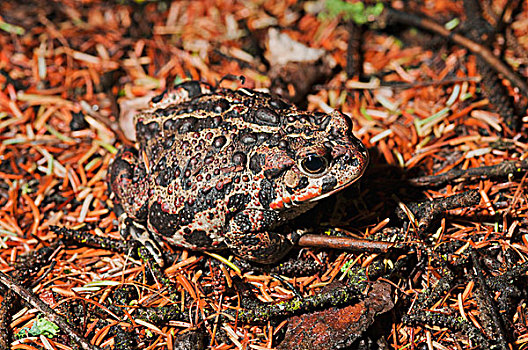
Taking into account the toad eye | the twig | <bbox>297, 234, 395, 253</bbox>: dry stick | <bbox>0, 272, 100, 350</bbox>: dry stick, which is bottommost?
<bbox>0, 272, 100, 350</bbox>: dry stick

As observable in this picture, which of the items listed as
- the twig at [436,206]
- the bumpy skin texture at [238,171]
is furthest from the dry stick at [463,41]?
the bumpy skin texture at [238,171]

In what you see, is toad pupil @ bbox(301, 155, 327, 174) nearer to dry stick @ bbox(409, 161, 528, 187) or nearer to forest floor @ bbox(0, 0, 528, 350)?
forest floor @ bbox(0, 0, 528, 350)

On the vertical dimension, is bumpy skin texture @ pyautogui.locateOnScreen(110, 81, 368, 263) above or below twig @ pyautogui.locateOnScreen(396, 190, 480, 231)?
above

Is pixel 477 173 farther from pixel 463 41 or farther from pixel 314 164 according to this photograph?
pixel 463 41

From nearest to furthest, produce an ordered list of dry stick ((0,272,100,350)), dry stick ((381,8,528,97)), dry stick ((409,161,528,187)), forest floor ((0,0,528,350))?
1. dry stick ((0,272,100,350))
2. forest floor ((0,0,528,350))
3. dry stick ((409,161,528,187))
4. dry stick ((381,8,528,97))

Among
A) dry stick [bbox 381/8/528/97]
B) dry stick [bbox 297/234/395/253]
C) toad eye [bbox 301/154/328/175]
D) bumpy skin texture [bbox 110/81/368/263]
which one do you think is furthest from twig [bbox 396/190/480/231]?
dry stick [bbox 381/8/528/97]
